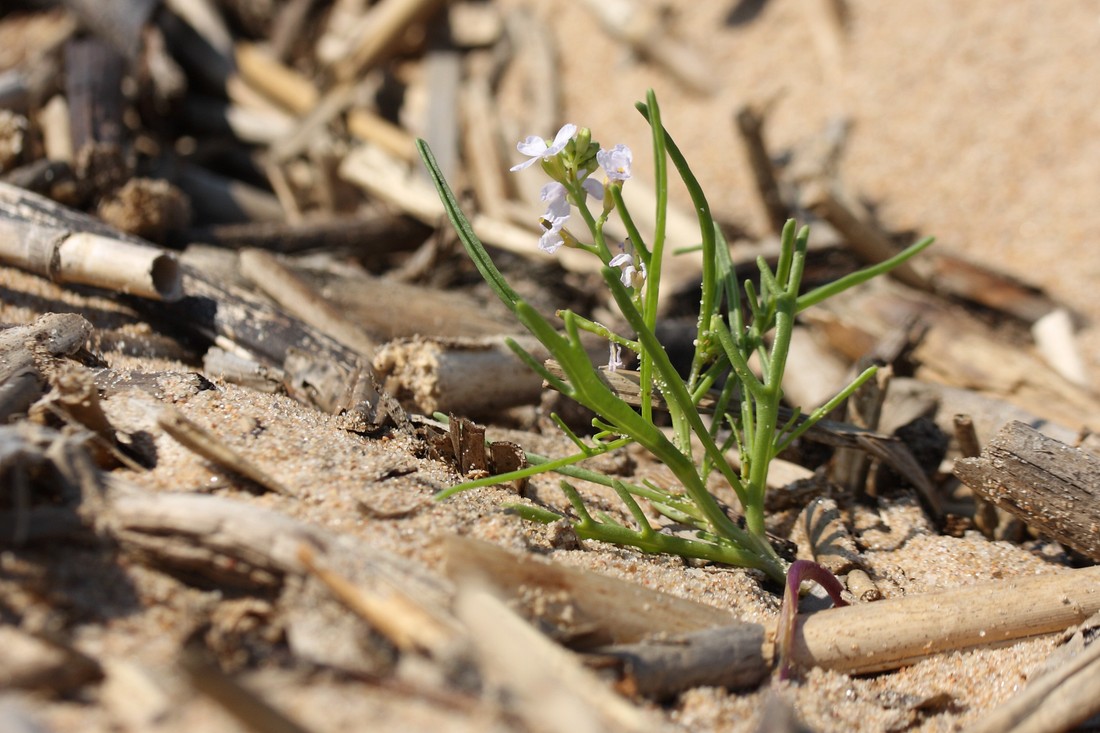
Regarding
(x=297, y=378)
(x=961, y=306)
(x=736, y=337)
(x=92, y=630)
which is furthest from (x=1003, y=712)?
(x=961, y=306)

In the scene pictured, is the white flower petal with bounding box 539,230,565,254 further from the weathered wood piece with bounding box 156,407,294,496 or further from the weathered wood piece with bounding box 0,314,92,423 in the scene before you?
the weathered wood piece with bounding box 0,314,92,423

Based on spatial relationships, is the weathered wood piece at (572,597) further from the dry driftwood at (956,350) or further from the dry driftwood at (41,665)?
the dry driftwood at (956,350)

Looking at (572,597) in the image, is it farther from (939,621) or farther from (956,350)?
(956,350)

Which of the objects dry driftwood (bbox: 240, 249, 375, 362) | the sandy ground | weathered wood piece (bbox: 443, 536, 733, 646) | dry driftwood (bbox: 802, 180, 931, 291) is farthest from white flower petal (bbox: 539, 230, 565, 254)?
dry driftwood (bbox: 802, 180, 931, 291)

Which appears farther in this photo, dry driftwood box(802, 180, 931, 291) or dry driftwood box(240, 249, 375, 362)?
dry driftwood box(802, 180, 931, 291)

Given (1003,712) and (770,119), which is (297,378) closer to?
(1003,712)

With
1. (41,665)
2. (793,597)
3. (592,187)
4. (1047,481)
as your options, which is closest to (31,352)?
(41,665)
